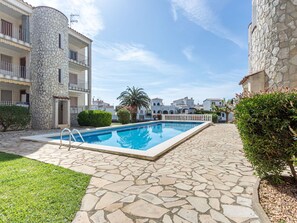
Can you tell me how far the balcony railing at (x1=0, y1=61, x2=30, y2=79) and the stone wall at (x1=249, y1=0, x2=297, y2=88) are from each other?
18.4 meters

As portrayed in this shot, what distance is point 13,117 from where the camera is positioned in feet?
43.5

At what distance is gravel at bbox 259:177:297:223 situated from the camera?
2.55 metres

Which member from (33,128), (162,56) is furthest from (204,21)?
(33,128)

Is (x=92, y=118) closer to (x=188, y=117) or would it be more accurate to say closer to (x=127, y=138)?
(x=127, y=138)

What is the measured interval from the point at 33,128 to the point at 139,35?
13239mm

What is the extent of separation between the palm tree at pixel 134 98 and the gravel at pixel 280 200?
26.8 m

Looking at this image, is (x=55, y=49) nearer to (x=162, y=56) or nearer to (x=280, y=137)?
(x=162, y=56)

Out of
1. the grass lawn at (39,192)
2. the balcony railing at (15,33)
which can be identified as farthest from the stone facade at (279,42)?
the balcony railing at (15,33)

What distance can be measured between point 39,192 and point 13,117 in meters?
13.1

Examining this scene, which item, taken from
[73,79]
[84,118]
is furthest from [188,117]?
[73,79]

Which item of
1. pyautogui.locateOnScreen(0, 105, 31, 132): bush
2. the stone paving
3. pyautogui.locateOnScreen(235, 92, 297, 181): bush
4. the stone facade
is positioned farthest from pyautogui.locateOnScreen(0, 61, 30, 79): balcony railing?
the stone facade

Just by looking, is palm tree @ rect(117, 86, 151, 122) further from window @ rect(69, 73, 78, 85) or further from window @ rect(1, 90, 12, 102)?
window @ rect(1, 90, 12, 102)

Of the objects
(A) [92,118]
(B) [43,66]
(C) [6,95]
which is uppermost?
(B) [43,66]

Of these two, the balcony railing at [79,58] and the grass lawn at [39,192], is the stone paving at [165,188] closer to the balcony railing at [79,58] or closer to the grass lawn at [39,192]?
the grass lawn at [39,192]
